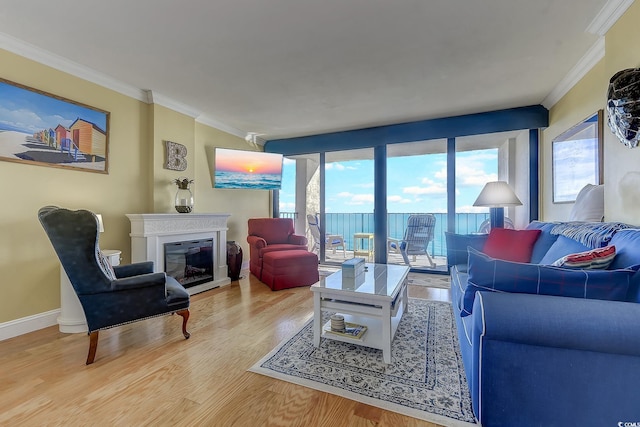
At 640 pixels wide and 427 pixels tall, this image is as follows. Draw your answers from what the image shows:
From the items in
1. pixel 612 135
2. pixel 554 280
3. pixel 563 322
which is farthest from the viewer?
pixel 612 135

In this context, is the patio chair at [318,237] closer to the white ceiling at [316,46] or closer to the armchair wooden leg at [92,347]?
the white ceiling at [316,46]

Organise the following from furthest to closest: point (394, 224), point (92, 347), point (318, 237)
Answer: point (394, 224)
point (318, 237)
point (92, 347)

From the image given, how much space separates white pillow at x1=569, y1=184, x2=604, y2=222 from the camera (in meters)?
2.12

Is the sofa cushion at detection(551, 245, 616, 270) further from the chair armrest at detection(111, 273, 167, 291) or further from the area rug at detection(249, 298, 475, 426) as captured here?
the chair armrest at detection(111, 273, 167, 291)

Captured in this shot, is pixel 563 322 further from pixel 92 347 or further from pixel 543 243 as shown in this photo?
pixel 92 347

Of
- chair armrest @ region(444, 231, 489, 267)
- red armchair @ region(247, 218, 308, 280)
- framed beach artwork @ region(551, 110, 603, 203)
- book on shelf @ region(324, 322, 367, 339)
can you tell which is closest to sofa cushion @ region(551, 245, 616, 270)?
book on shelf @ region(324, 322, 367, 339)

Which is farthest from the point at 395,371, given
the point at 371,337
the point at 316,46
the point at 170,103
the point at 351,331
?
the point at 170,103

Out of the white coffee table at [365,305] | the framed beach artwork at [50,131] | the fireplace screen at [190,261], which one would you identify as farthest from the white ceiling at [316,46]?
the white coffee table at [365,305]

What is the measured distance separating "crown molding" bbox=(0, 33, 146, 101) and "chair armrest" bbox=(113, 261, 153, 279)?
6.21 feet

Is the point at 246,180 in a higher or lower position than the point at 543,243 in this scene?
higher

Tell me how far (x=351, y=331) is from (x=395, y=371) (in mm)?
369

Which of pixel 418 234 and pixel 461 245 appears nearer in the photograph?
pixel 461 245

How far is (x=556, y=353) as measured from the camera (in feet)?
3.20

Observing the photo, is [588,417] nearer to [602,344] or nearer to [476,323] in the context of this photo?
[602,344]
